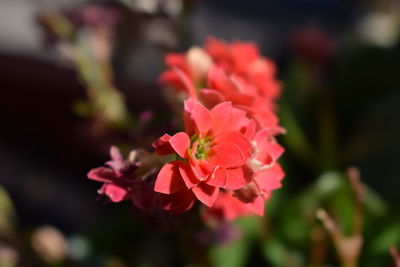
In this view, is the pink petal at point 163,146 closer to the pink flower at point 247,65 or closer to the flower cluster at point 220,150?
the flower cluster at point 220,150

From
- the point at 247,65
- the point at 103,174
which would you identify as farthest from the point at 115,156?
the point at 247,65

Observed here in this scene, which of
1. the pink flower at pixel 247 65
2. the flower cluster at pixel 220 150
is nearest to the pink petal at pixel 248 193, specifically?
the flower cluster at pixel 220 150

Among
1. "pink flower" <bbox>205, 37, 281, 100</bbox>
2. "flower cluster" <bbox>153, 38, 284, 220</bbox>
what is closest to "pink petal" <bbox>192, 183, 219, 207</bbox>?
"flower cluster" <bbox>153, 38, 284, 220</bbox>

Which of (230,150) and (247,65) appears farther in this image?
(247,65)

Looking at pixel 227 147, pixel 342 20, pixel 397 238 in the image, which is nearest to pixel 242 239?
pixel 397 238

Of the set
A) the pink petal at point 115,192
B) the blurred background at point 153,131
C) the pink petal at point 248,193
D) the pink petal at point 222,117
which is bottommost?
the blurred background at point 153,131

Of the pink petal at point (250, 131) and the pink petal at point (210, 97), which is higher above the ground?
the pink petal at point (210, 97)

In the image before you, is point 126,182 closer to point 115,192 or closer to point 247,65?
point 115,192
